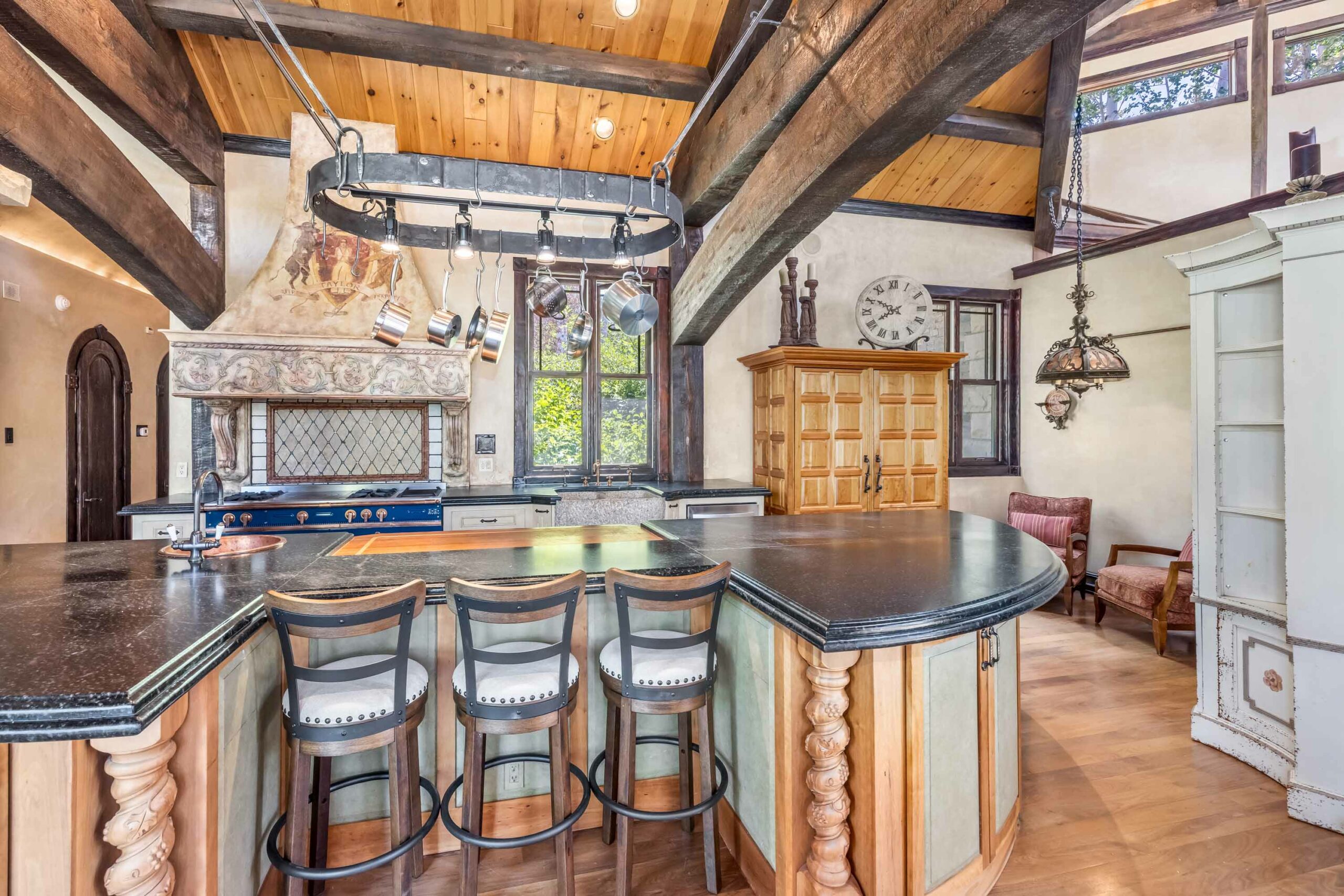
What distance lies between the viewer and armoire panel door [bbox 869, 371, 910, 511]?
4887 mm

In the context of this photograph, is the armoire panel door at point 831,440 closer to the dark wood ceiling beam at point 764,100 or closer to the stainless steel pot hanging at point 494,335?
the dark wood ceiling beam at point 764,100

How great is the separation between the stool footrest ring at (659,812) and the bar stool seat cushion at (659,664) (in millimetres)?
224

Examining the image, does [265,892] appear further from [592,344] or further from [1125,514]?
[1125,514]

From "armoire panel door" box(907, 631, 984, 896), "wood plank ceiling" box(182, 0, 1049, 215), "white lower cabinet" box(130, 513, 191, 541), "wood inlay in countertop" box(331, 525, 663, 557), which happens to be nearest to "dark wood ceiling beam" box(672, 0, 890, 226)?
"wood plank ceiling" box(182, 0, 1049, 215)

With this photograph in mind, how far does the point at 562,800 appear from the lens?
5.86 ft

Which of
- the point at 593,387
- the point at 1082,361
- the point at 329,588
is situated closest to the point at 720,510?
the point at 593,387

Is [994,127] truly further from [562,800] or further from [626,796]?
[562,800]

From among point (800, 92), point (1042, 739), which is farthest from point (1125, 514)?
point (800, 92)

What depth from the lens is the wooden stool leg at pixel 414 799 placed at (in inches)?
67.1

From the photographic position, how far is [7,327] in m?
4.55

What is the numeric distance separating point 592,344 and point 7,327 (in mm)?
4276

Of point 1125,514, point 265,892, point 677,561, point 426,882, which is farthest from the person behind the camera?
point 1125,514

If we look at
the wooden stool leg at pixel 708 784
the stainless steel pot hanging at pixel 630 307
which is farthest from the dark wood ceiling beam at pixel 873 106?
the wooden stool leg at pixel 708 784

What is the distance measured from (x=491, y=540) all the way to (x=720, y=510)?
7.36 feet
